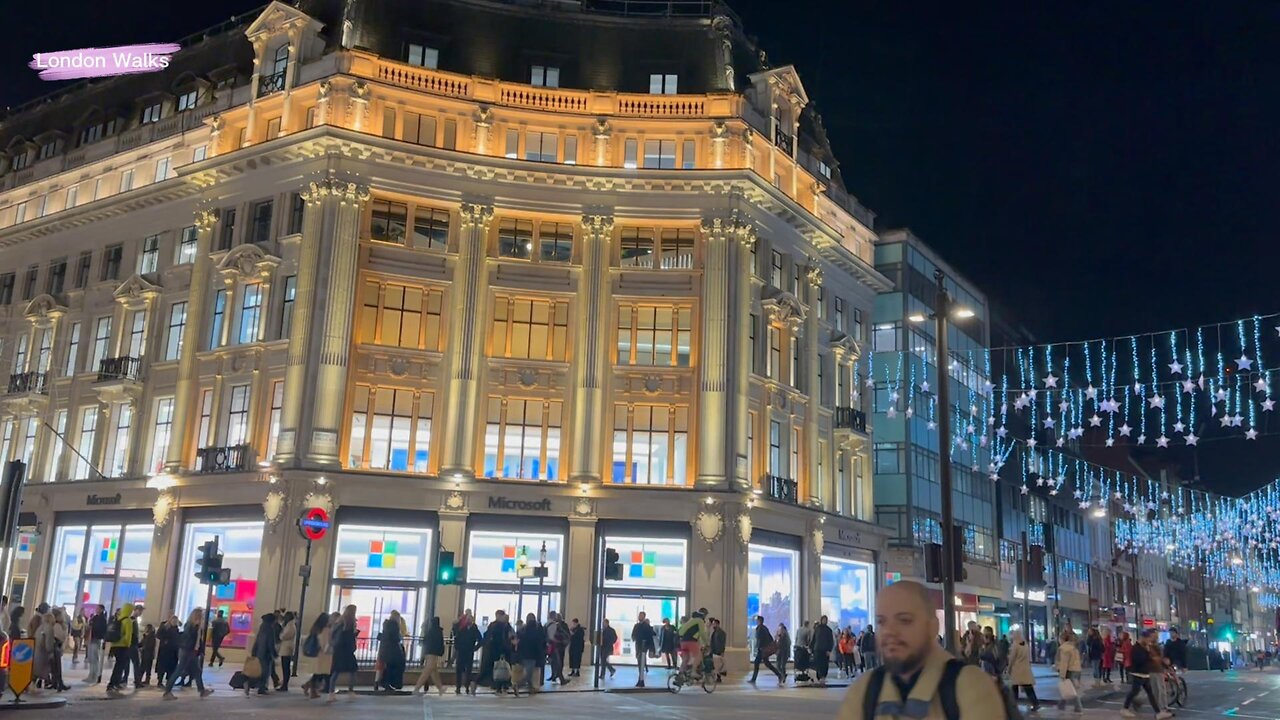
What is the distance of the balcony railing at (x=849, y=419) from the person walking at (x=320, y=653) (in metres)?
26.0

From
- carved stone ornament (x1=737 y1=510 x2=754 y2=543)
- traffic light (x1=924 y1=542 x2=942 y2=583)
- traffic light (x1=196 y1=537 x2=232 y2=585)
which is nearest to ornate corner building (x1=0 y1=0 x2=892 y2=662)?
carved stone ornament (x1=737 y1=510 x2=754 y2=543)

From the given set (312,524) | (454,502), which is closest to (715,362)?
(454,502)

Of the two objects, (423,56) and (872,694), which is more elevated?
(423,56)

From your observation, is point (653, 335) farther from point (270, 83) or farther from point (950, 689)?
point (950, 689)

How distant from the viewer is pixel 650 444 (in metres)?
36.6

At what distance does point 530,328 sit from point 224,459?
34.5ft

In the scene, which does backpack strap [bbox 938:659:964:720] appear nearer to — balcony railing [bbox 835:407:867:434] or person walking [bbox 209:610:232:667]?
person walking [bbox 209:610:232:667]

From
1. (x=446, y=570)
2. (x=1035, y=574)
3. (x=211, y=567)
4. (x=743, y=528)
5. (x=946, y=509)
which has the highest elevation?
(x=743, y=528)

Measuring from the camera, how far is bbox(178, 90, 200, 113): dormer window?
41241mm

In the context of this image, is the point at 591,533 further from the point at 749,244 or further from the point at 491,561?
the point at 749,244

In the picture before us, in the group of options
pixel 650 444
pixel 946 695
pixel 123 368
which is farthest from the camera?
pixel 123 368

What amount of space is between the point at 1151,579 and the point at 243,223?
8264 centimetres

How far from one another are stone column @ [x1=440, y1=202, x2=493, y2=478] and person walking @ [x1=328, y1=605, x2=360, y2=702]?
1362 centimetres

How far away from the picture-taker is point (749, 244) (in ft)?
124
